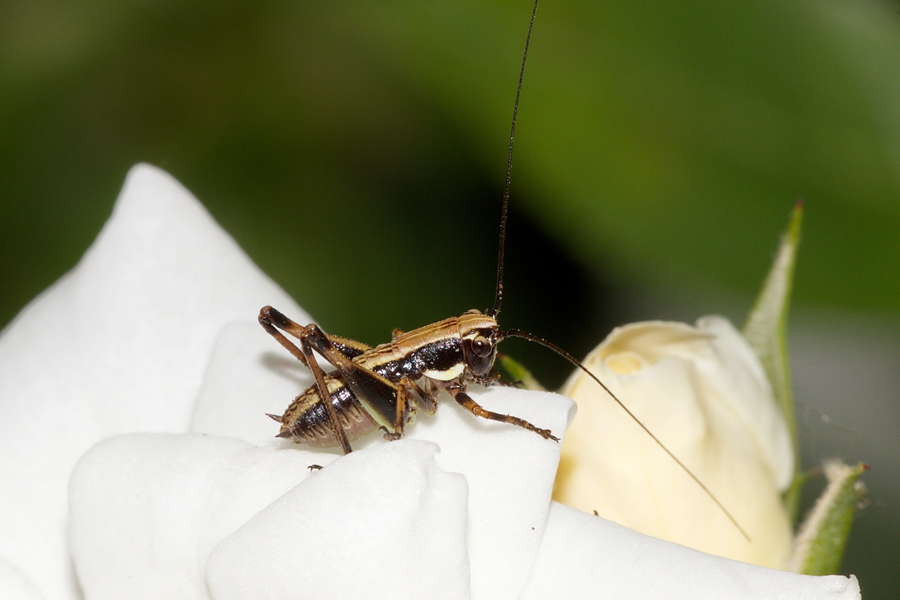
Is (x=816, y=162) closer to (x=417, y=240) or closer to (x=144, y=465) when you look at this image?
(x=417, y=240)

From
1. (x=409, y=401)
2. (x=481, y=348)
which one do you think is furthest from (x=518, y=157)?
(x=409, y=401)

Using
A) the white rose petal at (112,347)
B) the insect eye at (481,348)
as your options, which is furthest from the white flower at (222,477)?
the insect eye at (481,348)

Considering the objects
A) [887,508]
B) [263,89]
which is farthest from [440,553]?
[263,89]

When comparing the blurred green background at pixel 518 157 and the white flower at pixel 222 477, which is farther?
the blurred green background at pixel 518 157

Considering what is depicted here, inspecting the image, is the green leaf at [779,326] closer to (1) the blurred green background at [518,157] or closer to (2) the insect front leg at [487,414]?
(1) the blurred green background at [518,157]

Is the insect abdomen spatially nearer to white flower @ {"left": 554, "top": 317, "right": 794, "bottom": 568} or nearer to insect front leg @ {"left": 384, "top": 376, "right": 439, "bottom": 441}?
insect front leg @ {"left": 384, "top": 376, "right": 439, "bottom": 441}

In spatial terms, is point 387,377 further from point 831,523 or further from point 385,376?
point 831,523

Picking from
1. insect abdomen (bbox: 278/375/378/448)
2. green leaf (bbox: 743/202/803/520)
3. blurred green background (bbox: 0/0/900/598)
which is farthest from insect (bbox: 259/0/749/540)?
blurred green background (bbox: 0/0/900/598)
